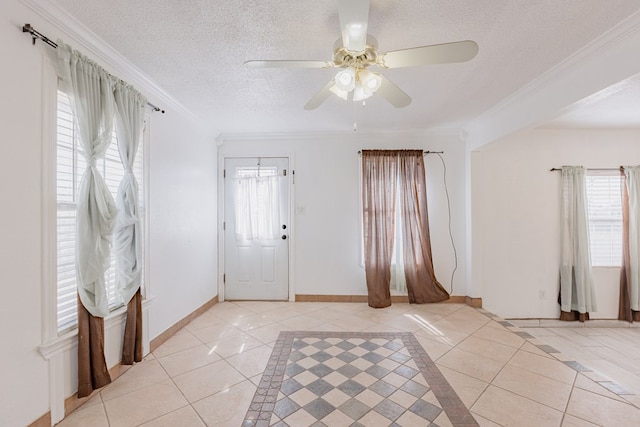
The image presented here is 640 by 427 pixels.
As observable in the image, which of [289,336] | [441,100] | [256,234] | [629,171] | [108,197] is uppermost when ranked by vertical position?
[441,100]

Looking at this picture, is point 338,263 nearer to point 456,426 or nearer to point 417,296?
point 417,296

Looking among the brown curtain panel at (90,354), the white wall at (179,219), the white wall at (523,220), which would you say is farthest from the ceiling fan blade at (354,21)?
the white wall at (523,220)

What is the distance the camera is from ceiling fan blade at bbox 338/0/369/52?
3.77 ft

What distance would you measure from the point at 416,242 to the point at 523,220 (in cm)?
150

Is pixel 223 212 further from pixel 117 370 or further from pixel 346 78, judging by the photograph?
pixel 346 78

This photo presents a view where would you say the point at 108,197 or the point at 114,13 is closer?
the point at 114,13

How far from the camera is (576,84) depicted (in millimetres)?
2121

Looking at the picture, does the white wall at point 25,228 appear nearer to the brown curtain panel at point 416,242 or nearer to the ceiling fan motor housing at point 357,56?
the ceiling fan motor housing at point 357,56

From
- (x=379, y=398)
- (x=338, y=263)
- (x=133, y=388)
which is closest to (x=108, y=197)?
(x=133, y=388)

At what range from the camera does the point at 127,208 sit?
83.8 inches

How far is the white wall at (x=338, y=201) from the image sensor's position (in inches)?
154

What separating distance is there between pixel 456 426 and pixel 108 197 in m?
2.57

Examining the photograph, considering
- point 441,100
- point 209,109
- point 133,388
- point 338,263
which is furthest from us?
point 338,263

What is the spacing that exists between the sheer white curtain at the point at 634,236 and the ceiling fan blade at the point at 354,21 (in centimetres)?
455
